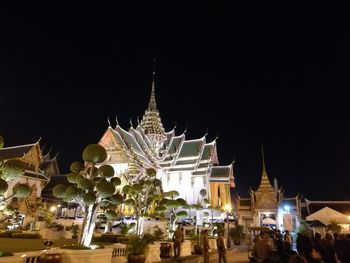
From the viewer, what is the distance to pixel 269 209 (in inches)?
1366

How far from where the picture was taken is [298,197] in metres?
35.3

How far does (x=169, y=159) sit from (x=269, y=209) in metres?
14.6

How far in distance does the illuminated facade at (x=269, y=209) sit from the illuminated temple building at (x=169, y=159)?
4318mm

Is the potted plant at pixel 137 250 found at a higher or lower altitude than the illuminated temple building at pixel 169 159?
lower

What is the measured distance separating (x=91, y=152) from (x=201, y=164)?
30179 millimetres

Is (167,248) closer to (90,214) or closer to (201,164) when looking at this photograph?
(90,214)

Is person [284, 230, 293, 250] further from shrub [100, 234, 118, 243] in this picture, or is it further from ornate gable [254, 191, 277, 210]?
ornate gable [254, 191, 277, 210]

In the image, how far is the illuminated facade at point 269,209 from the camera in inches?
1332

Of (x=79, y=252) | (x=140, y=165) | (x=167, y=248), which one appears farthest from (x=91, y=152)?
(x=140, y=165)

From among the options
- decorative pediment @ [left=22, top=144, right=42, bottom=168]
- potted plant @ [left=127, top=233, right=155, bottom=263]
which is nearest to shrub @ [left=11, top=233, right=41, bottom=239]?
potted plant @ [left=127, top=233, right=155, bottom=263]

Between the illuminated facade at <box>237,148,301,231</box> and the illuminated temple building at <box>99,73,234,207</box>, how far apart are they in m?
4.32

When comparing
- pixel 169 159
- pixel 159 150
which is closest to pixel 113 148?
pixel 169 159

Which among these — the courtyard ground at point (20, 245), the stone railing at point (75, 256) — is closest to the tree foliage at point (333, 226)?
the courtyard ground at point (20, 245)

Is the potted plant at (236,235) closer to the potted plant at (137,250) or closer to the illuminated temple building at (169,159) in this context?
the illuminated temple building at (169,159)
